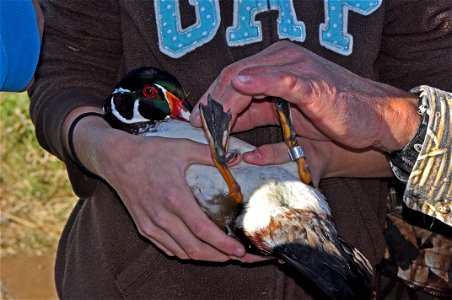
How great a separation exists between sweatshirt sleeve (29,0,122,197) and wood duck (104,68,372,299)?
0.20 m

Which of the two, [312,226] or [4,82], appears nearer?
[4,82]

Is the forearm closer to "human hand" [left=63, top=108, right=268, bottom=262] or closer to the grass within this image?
"human hand" [left=63, top=108, right=268, bottom=262]

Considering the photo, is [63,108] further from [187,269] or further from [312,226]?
[312,226]

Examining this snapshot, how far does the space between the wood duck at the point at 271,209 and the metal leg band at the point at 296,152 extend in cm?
3

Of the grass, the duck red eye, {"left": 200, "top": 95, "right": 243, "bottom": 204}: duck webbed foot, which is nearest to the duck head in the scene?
the duck red eye

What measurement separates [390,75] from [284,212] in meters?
0.73

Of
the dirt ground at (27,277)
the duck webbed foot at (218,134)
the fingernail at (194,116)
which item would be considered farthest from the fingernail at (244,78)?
the dirt ground at (27,277)

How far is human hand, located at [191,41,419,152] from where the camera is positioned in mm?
2010

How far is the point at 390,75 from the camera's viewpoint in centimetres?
271

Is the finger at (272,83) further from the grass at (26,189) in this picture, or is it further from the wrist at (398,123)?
the grass at (26,189)

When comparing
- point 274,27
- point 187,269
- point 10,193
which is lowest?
point 10,193

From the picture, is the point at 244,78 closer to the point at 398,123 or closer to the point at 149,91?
the point at 398,123

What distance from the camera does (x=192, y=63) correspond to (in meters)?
2.44

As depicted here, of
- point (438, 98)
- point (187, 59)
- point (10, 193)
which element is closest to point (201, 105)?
point (187, 59)
